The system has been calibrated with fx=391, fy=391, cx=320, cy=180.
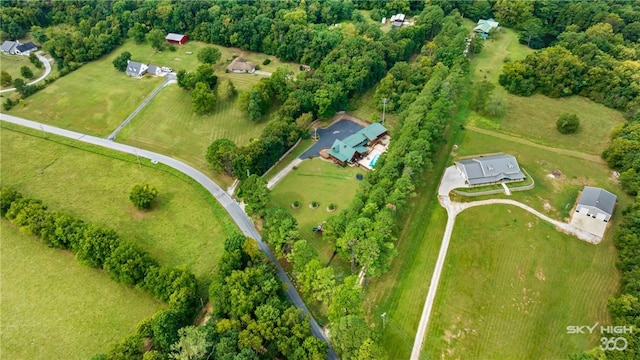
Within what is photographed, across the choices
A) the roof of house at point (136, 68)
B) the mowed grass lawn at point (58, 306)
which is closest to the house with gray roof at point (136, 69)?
the roof of house at point (136, 68)

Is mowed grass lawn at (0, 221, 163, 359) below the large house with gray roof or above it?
below

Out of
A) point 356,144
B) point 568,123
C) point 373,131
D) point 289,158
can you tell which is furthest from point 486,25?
point 289,158

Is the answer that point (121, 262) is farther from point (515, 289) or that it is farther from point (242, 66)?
point (242, 66)

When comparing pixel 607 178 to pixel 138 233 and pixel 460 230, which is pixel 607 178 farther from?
pixel 138 233

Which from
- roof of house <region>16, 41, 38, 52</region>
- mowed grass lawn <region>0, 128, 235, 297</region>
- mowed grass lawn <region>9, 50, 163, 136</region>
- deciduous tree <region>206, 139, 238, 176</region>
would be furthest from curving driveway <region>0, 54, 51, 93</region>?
deciduous tree <region>206, 139, 238, 176</region>

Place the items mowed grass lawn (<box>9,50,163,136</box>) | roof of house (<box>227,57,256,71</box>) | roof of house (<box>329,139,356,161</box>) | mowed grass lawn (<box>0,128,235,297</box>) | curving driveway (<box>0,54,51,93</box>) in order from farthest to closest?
roof of house (<box>227,57,256,71</box>) < curving driveway (<box>0,54,51,93</box>) < mowed grass lawn (<box>9,50,163,136</box>) < roof of house (<box>329,139,356,161</box>) < mowed grass lawn (<box>0,128,235,297</box>)

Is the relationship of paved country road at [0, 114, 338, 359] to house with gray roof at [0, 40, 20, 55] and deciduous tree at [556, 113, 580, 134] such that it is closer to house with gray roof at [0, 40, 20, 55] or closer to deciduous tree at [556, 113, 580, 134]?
house with gray roof at [0, 40, 20, 55]
